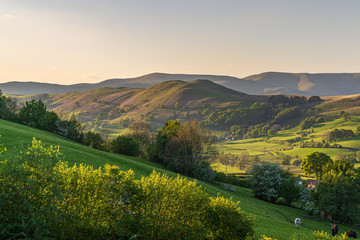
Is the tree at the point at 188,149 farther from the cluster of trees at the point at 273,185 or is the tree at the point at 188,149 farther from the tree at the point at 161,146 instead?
the cluster of trees at the point at 273,185

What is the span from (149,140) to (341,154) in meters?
166

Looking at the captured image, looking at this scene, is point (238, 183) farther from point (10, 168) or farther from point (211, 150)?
point (10, 168)

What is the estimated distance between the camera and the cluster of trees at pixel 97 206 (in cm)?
1431

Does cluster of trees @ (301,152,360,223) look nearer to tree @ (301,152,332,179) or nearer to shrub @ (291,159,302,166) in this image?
tree @ (301,152,332,179)

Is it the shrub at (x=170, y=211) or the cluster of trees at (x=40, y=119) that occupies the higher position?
the cluster of trees at (x=40, y=119)

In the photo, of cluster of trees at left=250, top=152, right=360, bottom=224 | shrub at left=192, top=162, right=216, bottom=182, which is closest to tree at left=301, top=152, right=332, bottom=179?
cluster of trees at left=250, top=152, right=360, bottom=224

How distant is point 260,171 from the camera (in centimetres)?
7219

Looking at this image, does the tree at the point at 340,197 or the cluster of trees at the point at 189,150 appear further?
the cluster of trees at the point at 189,150

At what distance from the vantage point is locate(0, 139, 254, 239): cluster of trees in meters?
14.3

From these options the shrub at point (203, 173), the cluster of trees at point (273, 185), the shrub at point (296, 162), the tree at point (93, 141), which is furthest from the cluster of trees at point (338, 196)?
the shrub at point (296, 162)

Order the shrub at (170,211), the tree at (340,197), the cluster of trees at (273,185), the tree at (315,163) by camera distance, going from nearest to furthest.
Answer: the shrub at (170,211) < the tree at (340,197) < the cluster of trees at (273,185) < the tree at (315,163)

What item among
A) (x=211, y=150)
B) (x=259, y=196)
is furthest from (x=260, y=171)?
(x=211, y=150)

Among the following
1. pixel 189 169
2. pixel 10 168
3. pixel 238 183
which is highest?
pixel 10 168

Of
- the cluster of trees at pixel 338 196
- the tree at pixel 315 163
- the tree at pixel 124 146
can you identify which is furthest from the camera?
the tree at pixel 315 163
